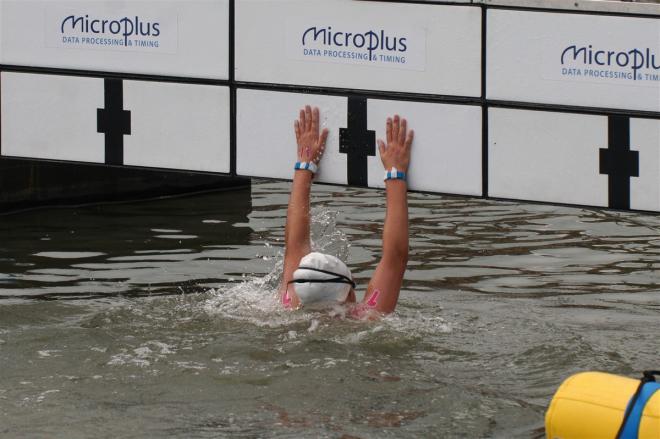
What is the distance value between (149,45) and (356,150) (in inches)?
69.8

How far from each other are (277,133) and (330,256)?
94 centimetres

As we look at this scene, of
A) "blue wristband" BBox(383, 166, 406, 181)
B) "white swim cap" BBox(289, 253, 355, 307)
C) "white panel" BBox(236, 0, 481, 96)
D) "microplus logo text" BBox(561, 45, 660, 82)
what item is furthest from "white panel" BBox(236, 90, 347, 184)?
"microplus logo text" BBox(561, 45, 660, 82)

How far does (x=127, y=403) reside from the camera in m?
8.98

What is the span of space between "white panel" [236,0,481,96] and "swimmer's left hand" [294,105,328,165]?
0.23 metres

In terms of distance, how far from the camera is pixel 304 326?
10.4 metres

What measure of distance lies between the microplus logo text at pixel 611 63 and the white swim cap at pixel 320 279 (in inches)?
83.9

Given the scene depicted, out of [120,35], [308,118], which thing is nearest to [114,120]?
[120,35]

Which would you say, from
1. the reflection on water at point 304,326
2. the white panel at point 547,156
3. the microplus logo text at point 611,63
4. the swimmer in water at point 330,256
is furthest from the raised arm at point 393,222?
the microplus logo text at point 611,63

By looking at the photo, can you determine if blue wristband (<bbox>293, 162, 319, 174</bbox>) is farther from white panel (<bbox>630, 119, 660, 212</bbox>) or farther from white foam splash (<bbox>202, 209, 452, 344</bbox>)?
white panel (<bbox>630, 119, 660, 212</bbox>)

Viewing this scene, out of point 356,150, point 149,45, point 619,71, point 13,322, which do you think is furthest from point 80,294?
point 619,71

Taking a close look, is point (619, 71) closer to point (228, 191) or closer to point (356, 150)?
point (356, 150)

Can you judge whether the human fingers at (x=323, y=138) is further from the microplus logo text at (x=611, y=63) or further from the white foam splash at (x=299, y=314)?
the microplus logo text at (x=611, y=63)

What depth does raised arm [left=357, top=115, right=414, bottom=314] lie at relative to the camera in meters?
9.38

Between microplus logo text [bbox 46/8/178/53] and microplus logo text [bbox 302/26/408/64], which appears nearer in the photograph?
microplus logo text [bbox 302/26/408/64]
